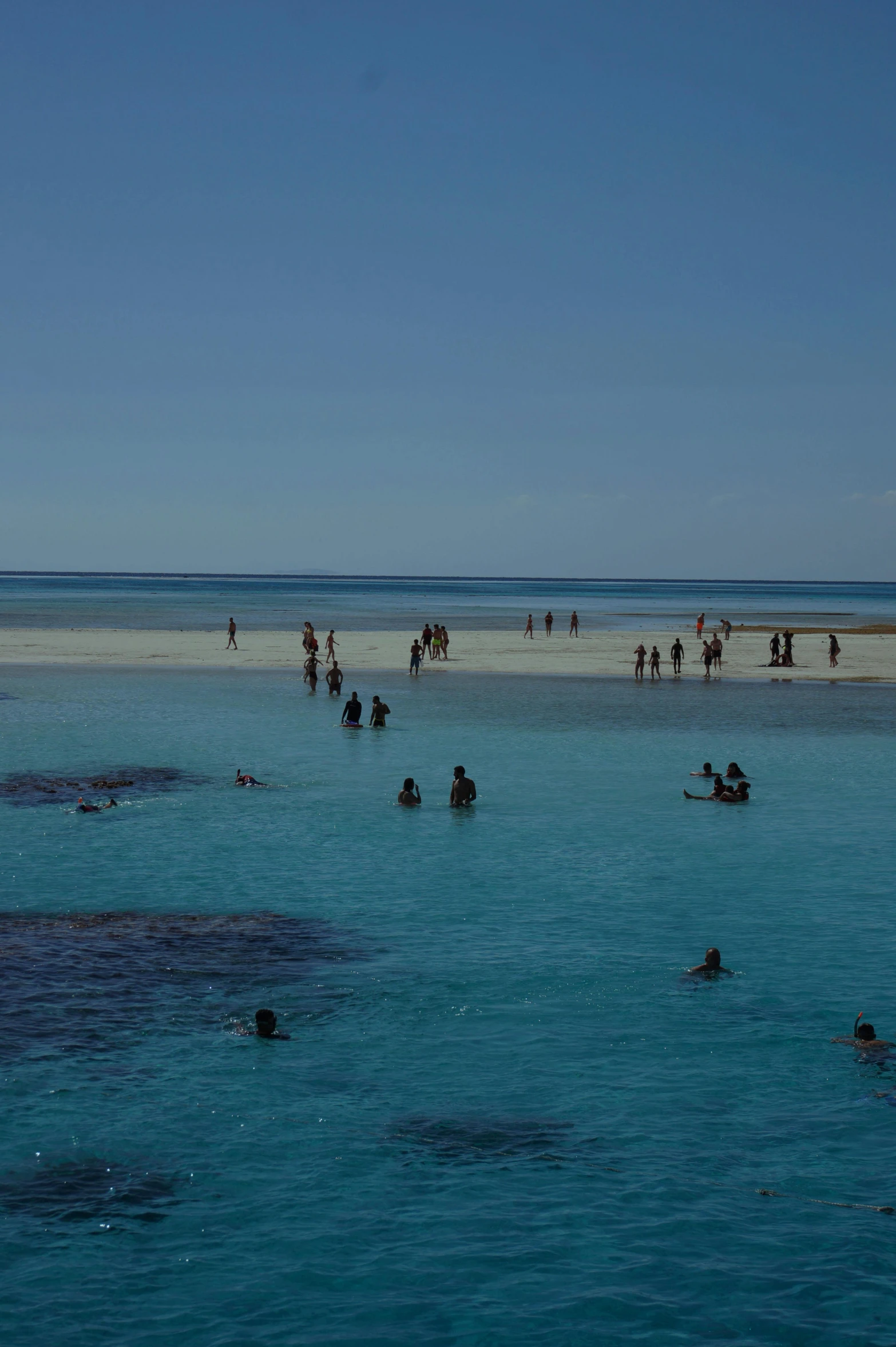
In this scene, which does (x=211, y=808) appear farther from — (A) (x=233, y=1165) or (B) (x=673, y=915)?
(A) (x=233, y=1165)

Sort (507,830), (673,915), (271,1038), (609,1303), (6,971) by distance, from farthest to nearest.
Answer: (507,830) < (673,915) < (6,971) < (271,1038) < (609,1303)

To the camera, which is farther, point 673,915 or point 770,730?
point 770,730

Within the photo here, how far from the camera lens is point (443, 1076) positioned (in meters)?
14.9

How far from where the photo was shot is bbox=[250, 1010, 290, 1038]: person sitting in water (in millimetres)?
15758

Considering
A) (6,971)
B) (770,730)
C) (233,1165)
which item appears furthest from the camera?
(770,730)

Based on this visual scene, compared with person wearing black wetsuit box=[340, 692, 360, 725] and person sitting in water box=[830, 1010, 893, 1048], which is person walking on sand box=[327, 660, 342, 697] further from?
person sitting in water box=[830, 1010, 893, 1048]

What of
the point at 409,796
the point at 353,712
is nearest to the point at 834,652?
the point at 353,712

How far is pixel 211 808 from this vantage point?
99.4ft

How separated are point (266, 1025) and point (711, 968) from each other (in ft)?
22.4

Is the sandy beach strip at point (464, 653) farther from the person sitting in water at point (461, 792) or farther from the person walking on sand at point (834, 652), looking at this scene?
the person sitting in water at point (461, 792)

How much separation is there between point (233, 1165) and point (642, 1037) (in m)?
5.81

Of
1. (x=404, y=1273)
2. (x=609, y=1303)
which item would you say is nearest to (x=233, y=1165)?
(x=404, y=1273)

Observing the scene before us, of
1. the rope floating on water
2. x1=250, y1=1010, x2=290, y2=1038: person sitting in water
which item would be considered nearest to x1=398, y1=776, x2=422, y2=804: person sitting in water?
x1=250, y1=1010, x2=290, y2=1038: person sitting in water

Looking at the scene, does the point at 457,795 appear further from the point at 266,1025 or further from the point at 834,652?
the point at 834,652
